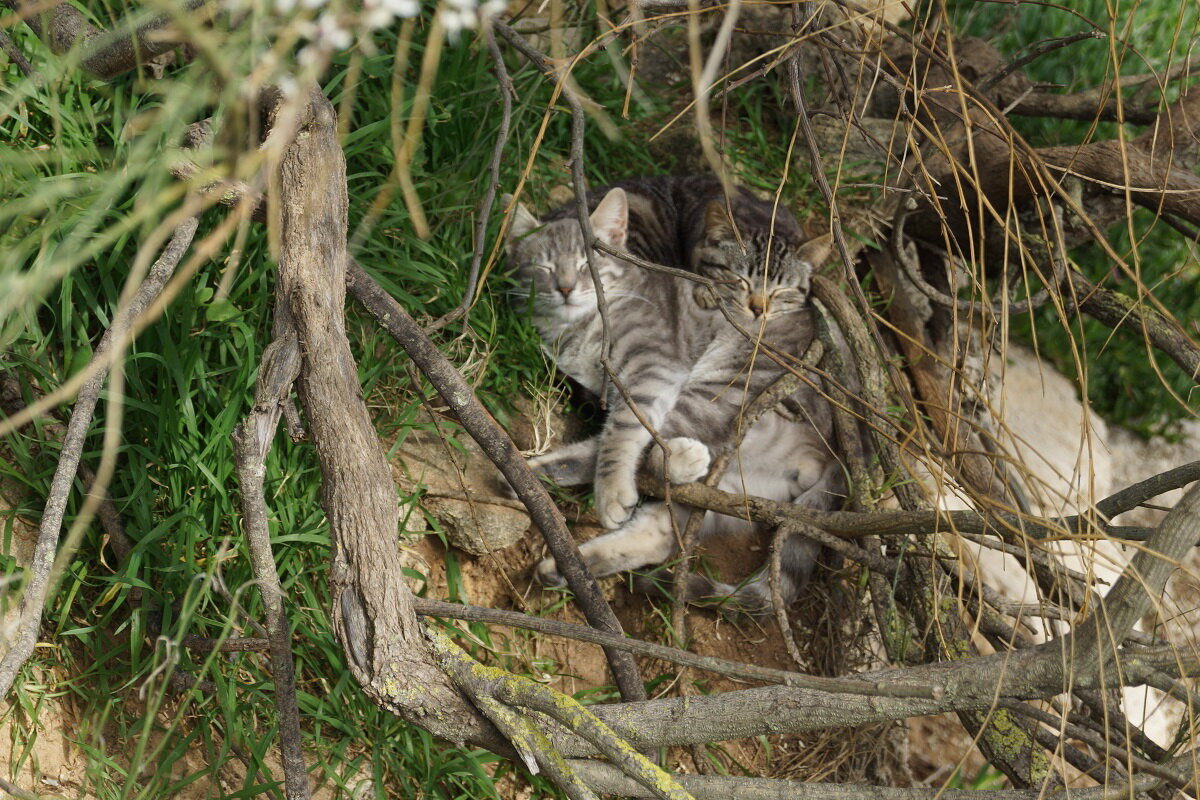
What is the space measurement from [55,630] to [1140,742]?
7.04ft

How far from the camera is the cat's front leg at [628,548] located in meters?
2.46

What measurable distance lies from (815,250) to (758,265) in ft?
0.65

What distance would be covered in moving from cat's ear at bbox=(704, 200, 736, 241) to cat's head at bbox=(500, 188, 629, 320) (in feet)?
0.92

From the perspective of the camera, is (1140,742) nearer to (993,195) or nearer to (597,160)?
(993,195)

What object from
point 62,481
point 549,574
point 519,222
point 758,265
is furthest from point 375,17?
point 758,265

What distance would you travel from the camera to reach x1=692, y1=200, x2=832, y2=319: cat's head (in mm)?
2971

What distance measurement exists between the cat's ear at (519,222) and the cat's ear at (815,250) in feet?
2.81

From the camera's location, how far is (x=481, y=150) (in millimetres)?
2848

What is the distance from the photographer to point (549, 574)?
2.44 metres

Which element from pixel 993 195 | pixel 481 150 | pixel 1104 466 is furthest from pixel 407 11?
pixel 1104 466

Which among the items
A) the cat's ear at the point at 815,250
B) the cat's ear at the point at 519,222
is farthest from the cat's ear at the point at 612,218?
the cat's ear at the point at 815,250

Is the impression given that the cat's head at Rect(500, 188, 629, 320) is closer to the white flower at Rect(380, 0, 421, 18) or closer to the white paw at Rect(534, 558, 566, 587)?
the white paw at Rect(534, 558, 566, 587)

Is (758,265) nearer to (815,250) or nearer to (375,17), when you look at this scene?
(815,250)

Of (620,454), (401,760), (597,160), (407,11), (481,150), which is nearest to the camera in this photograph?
(407,11)
